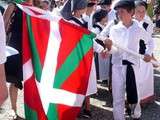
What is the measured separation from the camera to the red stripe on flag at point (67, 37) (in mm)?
4406

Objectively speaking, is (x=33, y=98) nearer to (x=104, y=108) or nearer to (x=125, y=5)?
(x=125, y=5)

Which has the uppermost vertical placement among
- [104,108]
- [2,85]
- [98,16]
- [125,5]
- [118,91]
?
[125,5]

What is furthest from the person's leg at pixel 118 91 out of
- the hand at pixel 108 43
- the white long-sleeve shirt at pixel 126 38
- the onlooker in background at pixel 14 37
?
the onlooker in background at pixel 14 37

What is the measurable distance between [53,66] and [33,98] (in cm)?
36

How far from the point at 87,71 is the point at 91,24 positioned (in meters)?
2.44

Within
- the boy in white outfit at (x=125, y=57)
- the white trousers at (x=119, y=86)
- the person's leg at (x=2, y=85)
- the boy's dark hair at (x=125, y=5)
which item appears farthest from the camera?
the white trousers at (x=119, y=86)

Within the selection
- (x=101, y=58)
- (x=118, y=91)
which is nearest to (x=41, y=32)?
(x=118, y=91)

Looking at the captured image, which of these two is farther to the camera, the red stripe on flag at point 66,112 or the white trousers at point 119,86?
the white trousers at point 119,86

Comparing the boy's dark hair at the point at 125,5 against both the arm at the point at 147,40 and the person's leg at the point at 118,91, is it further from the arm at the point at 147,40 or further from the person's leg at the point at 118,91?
the person's leg at the point at 118,91

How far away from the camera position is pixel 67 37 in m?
4.48

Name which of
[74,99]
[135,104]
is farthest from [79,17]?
[74,99]

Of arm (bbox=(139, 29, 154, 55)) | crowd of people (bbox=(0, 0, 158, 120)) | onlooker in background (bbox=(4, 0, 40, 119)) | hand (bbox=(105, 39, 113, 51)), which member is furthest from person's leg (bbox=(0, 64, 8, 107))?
arm (bbox=(139, 29, 154, 55))

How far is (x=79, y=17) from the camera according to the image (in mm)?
5879

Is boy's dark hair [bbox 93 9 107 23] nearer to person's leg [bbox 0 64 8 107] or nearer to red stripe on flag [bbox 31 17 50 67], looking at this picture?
red stripe on flag [bbox 31 17 50 67]
